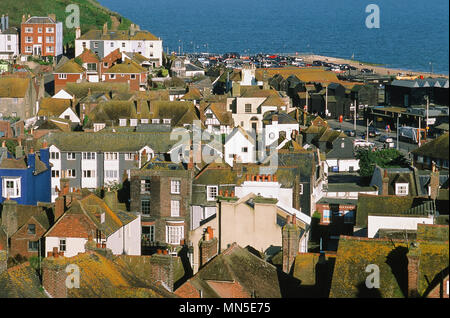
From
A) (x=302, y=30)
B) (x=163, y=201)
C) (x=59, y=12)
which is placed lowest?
(x=163, y=201)

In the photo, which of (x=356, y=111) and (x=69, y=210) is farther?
(x=356, y=111)

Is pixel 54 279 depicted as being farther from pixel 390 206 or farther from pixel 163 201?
pixel 163 201

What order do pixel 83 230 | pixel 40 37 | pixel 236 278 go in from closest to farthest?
pixel 236 278
pixel 83 230
pixel 40 37

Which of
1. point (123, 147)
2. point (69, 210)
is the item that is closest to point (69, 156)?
point (123, 147)

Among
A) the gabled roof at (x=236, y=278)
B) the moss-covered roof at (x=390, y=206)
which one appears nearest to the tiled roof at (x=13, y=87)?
the moss-covered roof at (x=390, y=206)

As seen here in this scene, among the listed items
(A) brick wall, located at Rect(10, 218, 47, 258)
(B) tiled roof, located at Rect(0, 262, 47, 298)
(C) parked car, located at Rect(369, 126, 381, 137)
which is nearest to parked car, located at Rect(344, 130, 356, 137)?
(C) parked car, located at Rect(369, 126, 381, 137)

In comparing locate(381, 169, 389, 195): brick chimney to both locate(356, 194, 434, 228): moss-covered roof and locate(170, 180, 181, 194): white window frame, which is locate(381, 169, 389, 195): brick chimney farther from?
locate(170, 180, 181, 194): white window frame

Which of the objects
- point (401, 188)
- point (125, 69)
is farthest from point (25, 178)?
point (125, 69)
